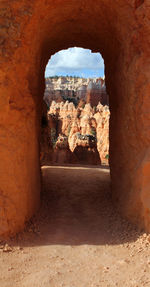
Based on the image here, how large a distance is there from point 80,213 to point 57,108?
35584 millimetres

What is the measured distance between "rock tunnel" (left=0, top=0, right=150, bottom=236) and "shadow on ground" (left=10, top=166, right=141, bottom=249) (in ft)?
0.81

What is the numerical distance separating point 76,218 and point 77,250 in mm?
1491

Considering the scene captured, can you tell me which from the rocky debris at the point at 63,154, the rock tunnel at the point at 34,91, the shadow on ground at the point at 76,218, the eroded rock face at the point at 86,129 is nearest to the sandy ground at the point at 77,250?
the shadow on ground at the point at 76,218

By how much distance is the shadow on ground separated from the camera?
423 centimetres

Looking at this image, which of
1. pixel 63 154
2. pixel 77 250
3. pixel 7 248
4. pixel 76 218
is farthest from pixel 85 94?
pixel 7 248

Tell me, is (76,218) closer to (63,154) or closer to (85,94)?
(63,154)

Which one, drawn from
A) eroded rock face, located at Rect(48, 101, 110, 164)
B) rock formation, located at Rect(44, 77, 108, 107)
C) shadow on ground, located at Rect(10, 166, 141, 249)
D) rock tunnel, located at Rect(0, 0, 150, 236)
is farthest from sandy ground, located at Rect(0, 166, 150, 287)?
rock formation, located at Rect(44, 77, 108, 107)

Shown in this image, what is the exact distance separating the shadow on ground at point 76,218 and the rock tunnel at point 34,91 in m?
0.25

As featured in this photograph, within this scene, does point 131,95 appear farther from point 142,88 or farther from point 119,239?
point 119,239

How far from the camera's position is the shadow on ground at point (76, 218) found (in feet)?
13.9

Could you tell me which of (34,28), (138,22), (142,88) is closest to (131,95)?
(142,88)

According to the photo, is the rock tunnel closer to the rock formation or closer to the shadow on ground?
the shadow on ground

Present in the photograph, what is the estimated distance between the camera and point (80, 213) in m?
5.65

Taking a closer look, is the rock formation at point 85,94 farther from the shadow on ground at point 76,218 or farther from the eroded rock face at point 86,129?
the shadow on ground at point 76,218
